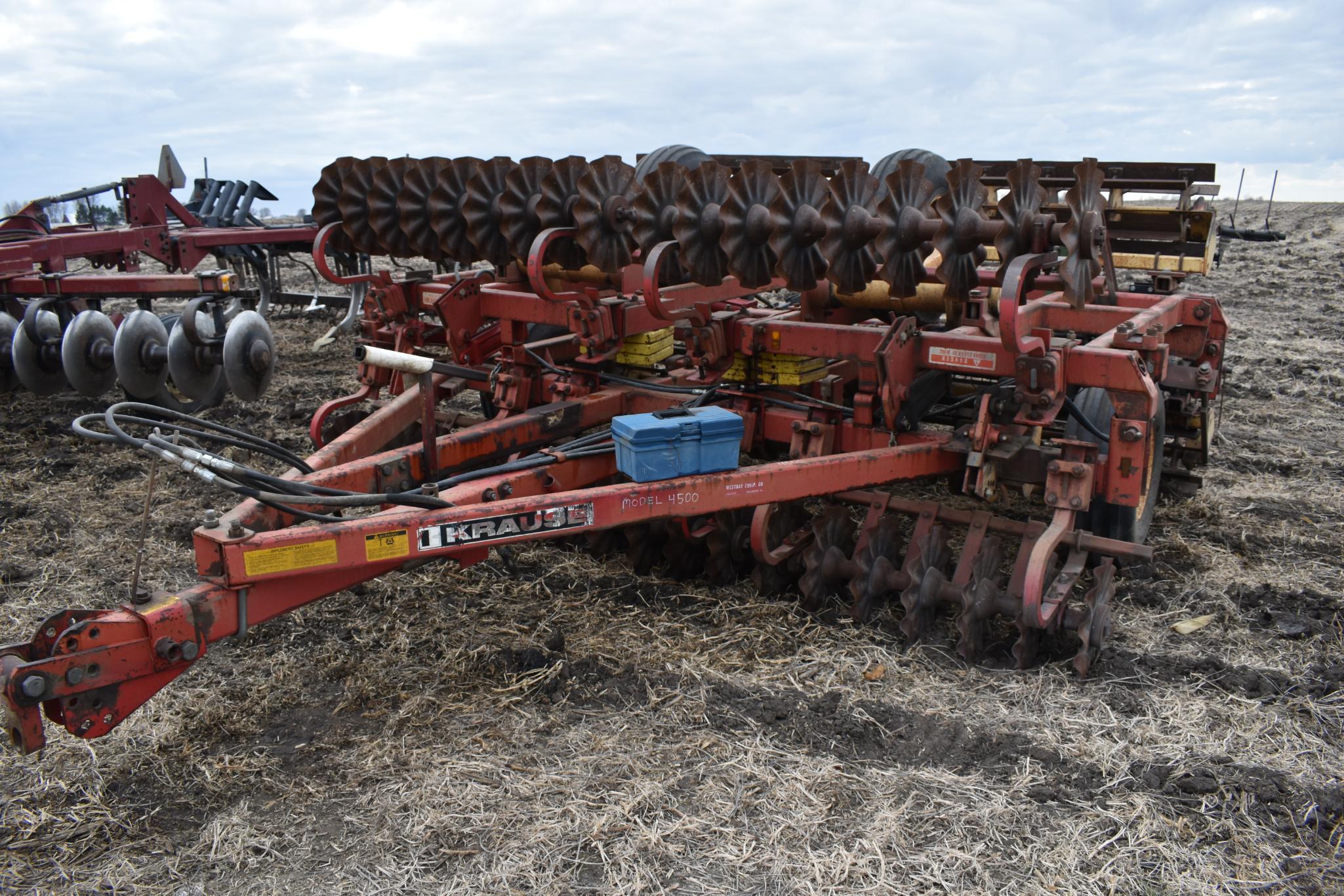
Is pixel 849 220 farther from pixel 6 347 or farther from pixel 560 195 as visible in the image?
pixel 6 347

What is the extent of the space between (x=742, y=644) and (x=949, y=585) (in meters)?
0.89

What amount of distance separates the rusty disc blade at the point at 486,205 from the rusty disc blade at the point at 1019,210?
262 cm

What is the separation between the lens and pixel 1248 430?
25.5 ft

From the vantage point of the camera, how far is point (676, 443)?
12.9ft

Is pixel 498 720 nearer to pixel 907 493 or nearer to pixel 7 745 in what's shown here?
pixel 7 745

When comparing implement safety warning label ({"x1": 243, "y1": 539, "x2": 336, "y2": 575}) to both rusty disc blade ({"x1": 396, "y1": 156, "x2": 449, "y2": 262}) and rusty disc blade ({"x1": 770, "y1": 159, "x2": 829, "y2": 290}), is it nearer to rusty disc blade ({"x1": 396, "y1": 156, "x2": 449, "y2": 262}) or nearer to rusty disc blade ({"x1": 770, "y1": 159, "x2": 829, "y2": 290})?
rusty disc blade ({"x1": 770, "y1": 159, "x2": 829, "y2": 290})

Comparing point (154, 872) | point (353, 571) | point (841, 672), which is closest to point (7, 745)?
point (154, 872)

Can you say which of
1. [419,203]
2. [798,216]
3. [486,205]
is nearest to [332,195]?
[419,203]

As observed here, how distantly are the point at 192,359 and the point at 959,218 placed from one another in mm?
5297

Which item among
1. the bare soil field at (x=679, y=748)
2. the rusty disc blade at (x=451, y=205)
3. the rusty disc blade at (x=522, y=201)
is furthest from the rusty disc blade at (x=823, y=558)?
the rusty disc blade at (x=451, y=205)

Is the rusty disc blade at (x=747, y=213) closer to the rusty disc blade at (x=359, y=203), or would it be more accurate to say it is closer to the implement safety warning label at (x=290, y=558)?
the implement safety warning label at (x=290, y=558)

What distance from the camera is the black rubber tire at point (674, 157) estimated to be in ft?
19.3

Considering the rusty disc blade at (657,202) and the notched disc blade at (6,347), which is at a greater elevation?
the rusty disc blade at (657,202)

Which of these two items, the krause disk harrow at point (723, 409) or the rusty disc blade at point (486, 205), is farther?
the rusty disc blade at point (486, 205)
